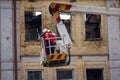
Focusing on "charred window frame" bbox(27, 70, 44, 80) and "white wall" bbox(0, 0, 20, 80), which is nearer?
"white wall" bbox(0, 0, 20, 80)

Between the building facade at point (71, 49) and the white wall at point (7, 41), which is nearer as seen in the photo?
the white wall at point (7, 41)

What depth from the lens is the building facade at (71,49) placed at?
17312mm

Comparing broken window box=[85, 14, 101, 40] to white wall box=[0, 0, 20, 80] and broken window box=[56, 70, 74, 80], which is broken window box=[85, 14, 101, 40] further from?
white wall box=[0, 0, 20, 80]

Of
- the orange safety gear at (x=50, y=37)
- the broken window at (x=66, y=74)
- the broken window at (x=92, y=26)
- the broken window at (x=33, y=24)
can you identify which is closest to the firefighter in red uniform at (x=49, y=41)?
the orange safety gear at (x=50, y=37)

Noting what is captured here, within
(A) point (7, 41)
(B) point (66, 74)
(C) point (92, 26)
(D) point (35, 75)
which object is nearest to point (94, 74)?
(B) point (66, 74)

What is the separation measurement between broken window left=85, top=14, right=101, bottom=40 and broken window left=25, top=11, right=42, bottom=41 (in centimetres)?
229

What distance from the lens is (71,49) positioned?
17.7 m

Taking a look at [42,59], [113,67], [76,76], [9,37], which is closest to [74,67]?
[76,76]

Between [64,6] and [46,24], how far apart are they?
741 cm

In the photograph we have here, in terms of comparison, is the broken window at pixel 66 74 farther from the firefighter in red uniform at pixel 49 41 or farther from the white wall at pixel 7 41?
the firefighter in red uniform at pixel 49 41

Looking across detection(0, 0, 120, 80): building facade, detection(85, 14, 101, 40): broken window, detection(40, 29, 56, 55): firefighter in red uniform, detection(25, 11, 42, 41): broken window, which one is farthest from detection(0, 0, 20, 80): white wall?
detection(40, 29, 56, 55): firefighter in red uniform

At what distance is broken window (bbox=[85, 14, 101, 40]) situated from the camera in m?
18.3

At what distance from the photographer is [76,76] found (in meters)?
17.7

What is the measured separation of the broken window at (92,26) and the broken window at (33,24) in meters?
2.29
